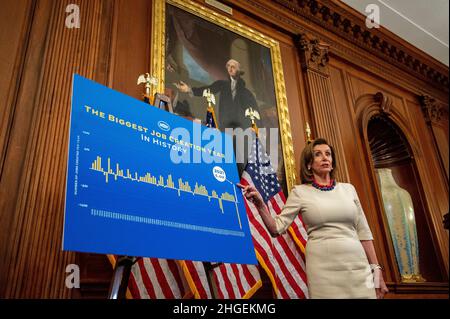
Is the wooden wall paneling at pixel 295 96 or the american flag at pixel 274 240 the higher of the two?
the wooden wall paneling at pixel 295 96

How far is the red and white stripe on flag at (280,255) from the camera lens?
3031 millimetres

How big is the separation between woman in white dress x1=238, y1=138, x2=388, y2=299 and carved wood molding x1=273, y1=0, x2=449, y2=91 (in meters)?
3.06

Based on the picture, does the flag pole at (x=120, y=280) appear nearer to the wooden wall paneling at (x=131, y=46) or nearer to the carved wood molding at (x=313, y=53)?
the wooden wall paneling at (x=131, y=46)

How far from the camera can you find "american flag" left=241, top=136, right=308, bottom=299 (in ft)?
10.0

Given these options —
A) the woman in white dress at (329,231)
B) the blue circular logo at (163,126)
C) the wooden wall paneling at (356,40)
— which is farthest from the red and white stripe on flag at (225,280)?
the wooden wall paneling at (356,40)

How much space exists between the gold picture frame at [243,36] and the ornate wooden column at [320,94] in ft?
1.46

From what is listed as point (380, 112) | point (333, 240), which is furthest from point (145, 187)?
point (380, 112)

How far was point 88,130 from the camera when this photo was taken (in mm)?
1709

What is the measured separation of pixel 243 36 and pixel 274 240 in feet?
7.51

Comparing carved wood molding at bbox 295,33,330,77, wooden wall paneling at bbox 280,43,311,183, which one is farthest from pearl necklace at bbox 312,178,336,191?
carved wood molding at bbox 295,33,330,77

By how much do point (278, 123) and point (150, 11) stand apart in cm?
167

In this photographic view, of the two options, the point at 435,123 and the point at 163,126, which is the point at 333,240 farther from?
the point at 435,123
